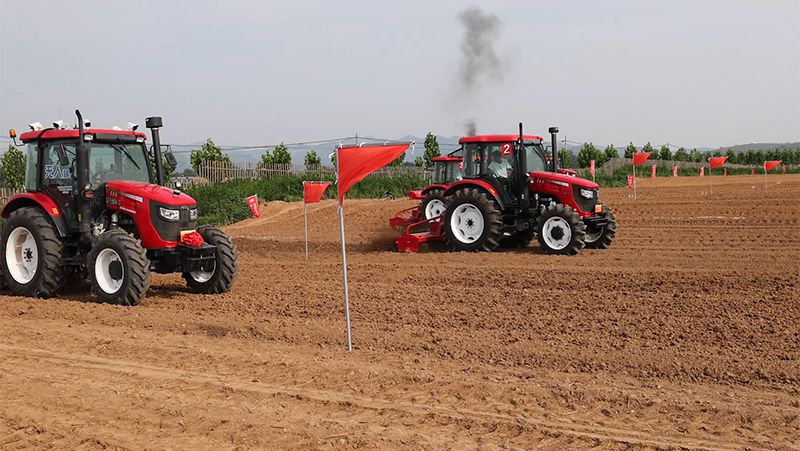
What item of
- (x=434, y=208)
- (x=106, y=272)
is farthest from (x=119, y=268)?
(x=434, y=208)

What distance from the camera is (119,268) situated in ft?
30.4

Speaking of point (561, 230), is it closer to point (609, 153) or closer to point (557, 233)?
point (557, 233)

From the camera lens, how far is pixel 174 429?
16.9 ft

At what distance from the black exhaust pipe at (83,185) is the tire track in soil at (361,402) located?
96.7 inches

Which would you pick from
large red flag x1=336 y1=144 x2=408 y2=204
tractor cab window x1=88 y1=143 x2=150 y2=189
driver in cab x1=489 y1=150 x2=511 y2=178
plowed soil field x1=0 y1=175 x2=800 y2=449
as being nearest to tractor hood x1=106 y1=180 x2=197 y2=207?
tractor cab window x1=88 y1=143 x2=150 y2=189

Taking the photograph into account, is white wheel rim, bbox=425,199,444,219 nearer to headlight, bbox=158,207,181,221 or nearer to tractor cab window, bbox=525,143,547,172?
tractor cab window, bbox=525,143,547,172

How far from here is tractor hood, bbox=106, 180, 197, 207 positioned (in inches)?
370

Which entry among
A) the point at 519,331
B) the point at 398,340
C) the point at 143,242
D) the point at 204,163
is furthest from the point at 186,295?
the point at 204,163

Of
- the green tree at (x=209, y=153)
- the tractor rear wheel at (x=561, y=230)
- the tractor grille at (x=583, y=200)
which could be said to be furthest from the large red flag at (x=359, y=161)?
the green tree at (x=209, y=153)

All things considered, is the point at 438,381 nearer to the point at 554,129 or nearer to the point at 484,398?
the point at 484,398

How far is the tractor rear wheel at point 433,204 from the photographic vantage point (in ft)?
49.5

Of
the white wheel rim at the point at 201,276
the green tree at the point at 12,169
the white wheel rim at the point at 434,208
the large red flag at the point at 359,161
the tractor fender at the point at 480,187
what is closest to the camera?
the large red flag at the point at 359,161

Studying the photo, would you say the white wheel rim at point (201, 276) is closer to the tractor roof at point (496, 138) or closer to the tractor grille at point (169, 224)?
the tractor grille at point (169, 224)

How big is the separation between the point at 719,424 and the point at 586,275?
604cm
